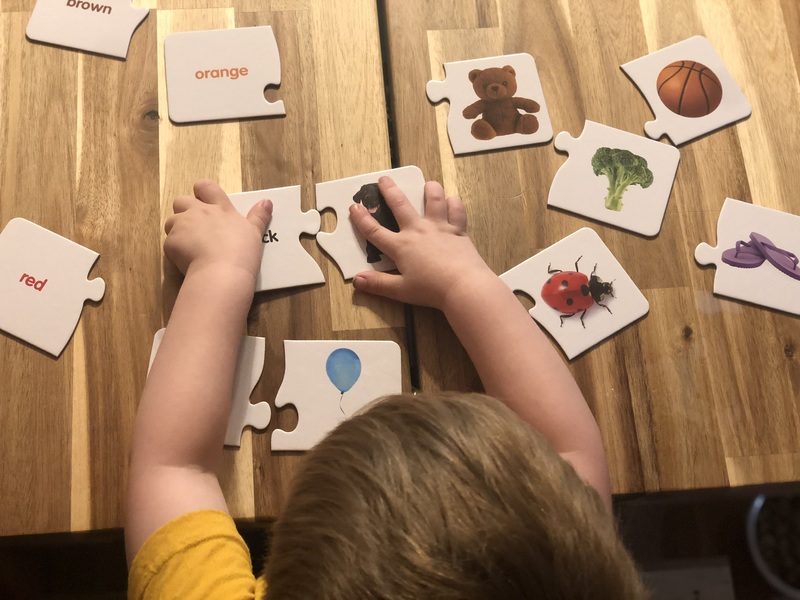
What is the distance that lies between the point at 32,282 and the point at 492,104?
2.14 feet

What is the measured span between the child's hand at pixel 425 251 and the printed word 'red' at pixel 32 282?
392mm

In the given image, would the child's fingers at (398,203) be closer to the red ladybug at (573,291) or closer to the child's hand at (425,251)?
the child's hand at (425,251)

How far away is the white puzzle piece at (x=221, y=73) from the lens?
0.97m

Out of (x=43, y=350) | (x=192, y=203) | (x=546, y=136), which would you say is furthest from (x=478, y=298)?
(x=43, y=350)

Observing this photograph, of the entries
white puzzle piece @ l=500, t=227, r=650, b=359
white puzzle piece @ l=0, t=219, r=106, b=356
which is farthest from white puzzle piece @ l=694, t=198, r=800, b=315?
white puzzle piece @ l=0, t=219, r=106, b=356

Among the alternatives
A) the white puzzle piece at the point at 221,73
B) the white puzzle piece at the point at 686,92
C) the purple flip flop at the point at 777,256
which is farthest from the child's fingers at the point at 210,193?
the purple flip flop at the point at 777,256

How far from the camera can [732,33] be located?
1066 millimetres

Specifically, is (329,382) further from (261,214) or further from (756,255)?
(756,255)

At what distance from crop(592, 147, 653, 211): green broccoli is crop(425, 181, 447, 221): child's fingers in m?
0.22

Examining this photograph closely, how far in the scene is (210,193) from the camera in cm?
92

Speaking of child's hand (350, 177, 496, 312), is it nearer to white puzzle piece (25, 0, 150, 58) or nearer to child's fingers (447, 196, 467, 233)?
child's fingers (447, 196, 467, 233)

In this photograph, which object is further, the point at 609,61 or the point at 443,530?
the point at 609,61

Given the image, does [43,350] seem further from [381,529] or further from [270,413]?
[381,529]

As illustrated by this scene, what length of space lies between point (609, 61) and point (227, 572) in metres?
0.85
